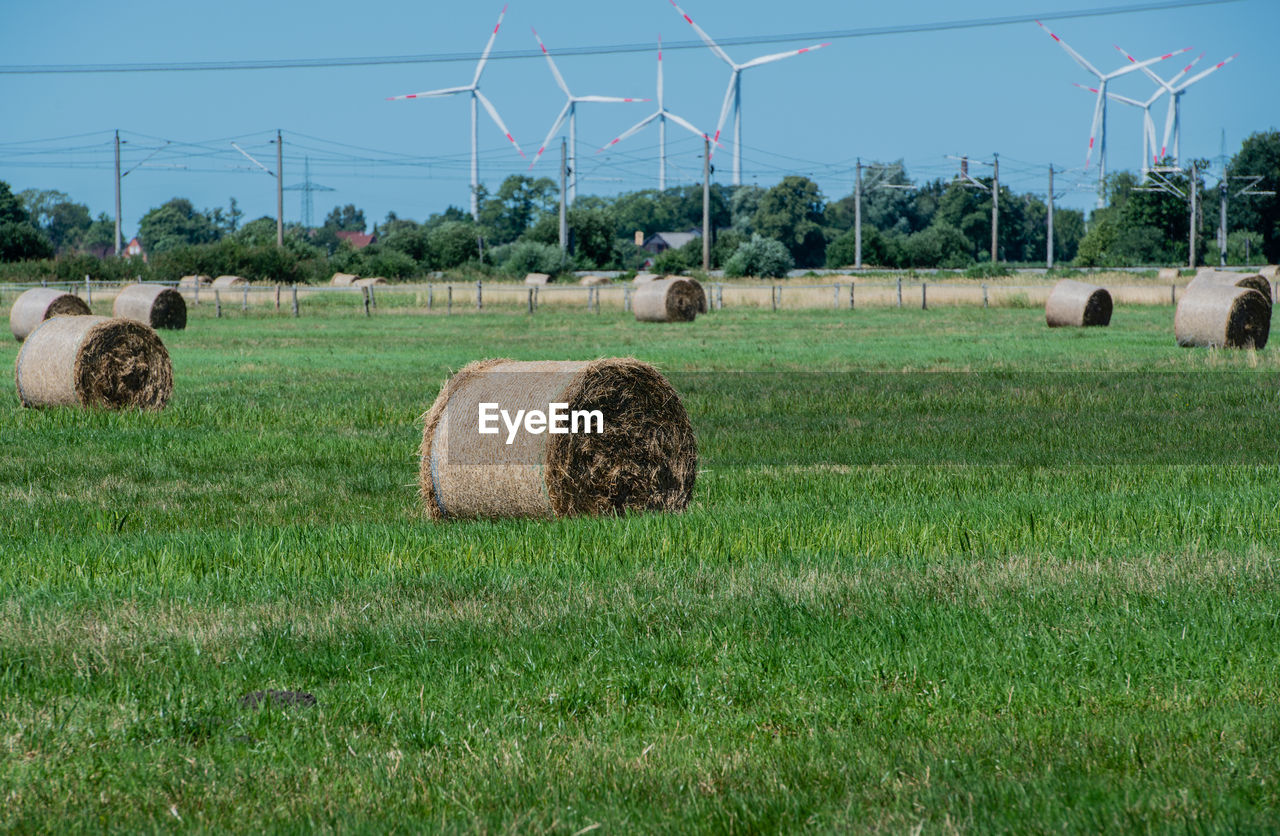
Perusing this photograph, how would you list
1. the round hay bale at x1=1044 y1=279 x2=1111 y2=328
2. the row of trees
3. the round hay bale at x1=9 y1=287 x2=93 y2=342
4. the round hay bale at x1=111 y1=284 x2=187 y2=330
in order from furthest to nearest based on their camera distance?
the row of trees, the round hay bale at x1=111 y1=284 x2=187 y2=330, the round hay bale at x1=1044 y1=279 x2=1111 y2=328, the round hay bale at x1=9 y1=287 x2=93 y2=342

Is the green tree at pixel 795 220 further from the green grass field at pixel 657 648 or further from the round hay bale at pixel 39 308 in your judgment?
the green grass field at pixel 657 648

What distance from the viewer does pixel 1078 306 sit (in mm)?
41688

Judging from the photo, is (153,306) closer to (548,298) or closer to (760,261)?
(548,298)

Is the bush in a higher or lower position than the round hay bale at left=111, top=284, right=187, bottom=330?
higher

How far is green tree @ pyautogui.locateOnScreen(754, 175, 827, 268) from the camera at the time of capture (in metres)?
147

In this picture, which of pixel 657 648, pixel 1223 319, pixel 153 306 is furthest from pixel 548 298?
pixel 657 648

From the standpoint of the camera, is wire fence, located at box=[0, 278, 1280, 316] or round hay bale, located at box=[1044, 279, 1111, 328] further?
wire fence, located at box=[0, 278, 1280, 316]

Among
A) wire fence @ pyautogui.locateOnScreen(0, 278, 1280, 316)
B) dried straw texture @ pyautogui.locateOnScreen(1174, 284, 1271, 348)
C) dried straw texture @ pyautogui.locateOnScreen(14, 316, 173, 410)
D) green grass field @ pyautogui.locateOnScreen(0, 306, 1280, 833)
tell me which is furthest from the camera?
wire fence @ pyautogui.locateOnScreen(0, 278, 1280, 316)

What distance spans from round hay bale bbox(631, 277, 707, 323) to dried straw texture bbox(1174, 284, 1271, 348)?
69.0 ft

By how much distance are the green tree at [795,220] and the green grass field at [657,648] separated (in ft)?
438

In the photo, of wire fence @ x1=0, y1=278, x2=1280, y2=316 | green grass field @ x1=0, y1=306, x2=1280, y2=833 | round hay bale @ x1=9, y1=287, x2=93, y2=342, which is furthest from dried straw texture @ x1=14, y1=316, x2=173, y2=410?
wire fence @ x1=0, y1=278, x2=1280, y2=316

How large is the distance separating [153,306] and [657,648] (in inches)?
1558

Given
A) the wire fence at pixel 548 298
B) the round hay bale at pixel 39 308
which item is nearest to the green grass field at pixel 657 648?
the round hay bale at pixel 39 308

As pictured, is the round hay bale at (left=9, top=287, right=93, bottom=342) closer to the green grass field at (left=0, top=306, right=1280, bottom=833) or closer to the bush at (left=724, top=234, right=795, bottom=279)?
the green grass field at (left=0, top=306, right=1280, bottom=833)
